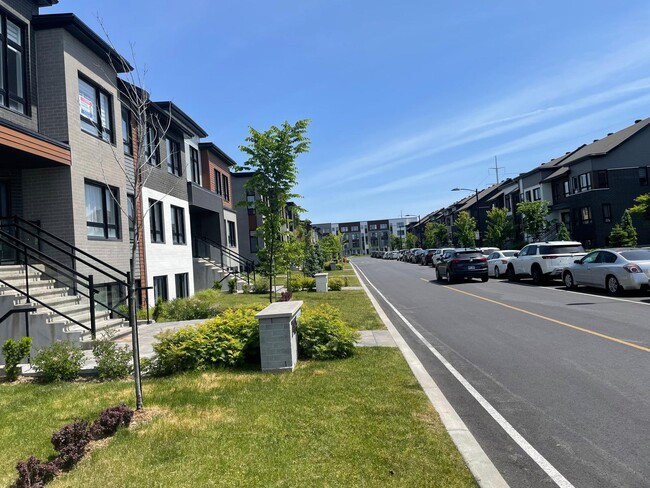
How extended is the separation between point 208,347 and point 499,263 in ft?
73.8

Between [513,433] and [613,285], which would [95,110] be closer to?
[513,433]

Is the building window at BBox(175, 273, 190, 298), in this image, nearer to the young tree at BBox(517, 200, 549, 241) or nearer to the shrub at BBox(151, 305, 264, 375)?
the shrub at BBox(151, 305, 264, 375)

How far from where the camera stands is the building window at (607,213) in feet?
141

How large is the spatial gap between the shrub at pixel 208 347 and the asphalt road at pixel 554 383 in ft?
9.89

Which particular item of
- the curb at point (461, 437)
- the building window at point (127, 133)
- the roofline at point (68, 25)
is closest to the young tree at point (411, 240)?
the building window at point (127, 133)

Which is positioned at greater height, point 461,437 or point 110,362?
point 110,362

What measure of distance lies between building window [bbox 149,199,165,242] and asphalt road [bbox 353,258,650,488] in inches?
400

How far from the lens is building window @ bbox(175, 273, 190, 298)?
21.0 metres

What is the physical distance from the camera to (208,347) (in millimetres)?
7805

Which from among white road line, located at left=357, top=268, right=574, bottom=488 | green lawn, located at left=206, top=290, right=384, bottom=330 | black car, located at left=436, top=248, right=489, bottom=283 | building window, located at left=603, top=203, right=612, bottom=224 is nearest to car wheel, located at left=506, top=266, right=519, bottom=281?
black car, located at left=436, top=248, right=489, bottom=283

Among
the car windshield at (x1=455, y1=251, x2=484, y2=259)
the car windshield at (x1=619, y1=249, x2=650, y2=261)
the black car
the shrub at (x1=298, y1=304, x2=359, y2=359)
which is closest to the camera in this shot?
the shrub at (x1=298, y1=304, x2=359, y2=359)

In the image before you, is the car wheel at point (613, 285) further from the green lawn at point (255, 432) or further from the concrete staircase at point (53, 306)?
the concrete staircase at point (53, 306)

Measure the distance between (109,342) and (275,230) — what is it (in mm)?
10052

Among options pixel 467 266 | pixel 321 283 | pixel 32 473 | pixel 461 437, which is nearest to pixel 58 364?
pixel 32 473
